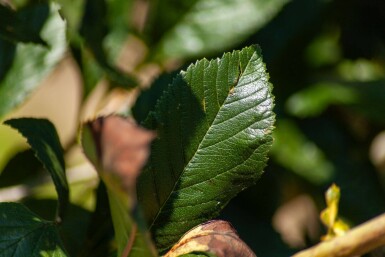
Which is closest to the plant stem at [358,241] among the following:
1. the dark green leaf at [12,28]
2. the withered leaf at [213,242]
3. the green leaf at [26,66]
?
the withered leaf at [213,242]

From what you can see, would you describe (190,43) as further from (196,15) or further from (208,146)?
(208,146)

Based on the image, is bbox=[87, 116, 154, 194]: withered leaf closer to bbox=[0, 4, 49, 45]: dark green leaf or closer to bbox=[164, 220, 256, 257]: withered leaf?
bbox=[164, 220, 256, 257]: withered leaf

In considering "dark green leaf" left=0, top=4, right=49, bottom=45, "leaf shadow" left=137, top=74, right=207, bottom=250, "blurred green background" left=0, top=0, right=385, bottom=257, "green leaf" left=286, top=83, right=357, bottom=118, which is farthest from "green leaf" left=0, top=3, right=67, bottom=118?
"green leaf" left=286, top=83, right=357, bottom=118

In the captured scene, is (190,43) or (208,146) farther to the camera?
(190,43)

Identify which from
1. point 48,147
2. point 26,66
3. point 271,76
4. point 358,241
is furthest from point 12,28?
point 271,76

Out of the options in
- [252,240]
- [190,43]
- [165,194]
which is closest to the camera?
[165,194]

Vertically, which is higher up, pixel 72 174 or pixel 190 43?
pixel 190 43

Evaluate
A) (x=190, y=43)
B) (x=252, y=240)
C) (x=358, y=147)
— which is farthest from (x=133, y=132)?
(x=358, y=147)
